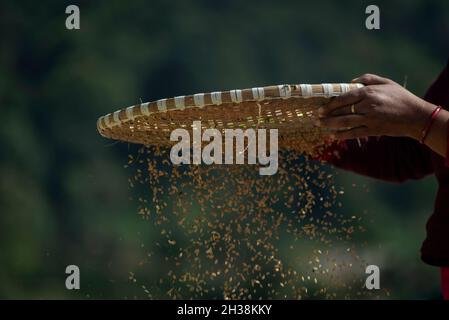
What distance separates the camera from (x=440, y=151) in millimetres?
1553

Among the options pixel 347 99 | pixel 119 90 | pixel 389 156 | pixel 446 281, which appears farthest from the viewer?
pixel 119 90

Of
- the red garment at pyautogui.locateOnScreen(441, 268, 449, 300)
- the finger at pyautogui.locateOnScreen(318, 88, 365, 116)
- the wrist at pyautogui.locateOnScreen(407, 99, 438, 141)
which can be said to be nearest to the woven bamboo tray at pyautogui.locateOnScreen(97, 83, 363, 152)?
the finger at pyautogui.locateOnScreen(318, 88, 365, 116)

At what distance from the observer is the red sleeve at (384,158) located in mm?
1938

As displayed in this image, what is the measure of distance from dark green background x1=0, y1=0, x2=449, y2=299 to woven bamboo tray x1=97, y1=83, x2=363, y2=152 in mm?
2670

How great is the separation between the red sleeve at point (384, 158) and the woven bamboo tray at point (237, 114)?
16 cm

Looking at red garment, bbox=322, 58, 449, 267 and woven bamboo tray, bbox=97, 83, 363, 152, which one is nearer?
woven bamboo tray, bbox=97, 83, 363, 152

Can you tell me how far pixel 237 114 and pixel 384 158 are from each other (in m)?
0.53

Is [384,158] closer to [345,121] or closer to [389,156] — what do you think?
[389,156]

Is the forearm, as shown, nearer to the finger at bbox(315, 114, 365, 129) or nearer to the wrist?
the wrist

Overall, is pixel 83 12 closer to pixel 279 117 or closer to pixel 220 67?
pixel 220 67

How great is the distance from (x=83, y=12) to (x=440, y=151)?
11.9ft

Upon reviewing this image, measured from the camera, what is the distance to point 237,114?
157cm

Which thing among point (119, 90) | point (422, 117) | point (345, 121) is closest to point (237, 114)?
point (345, 121)

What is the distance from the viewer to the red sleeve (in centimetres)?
194
